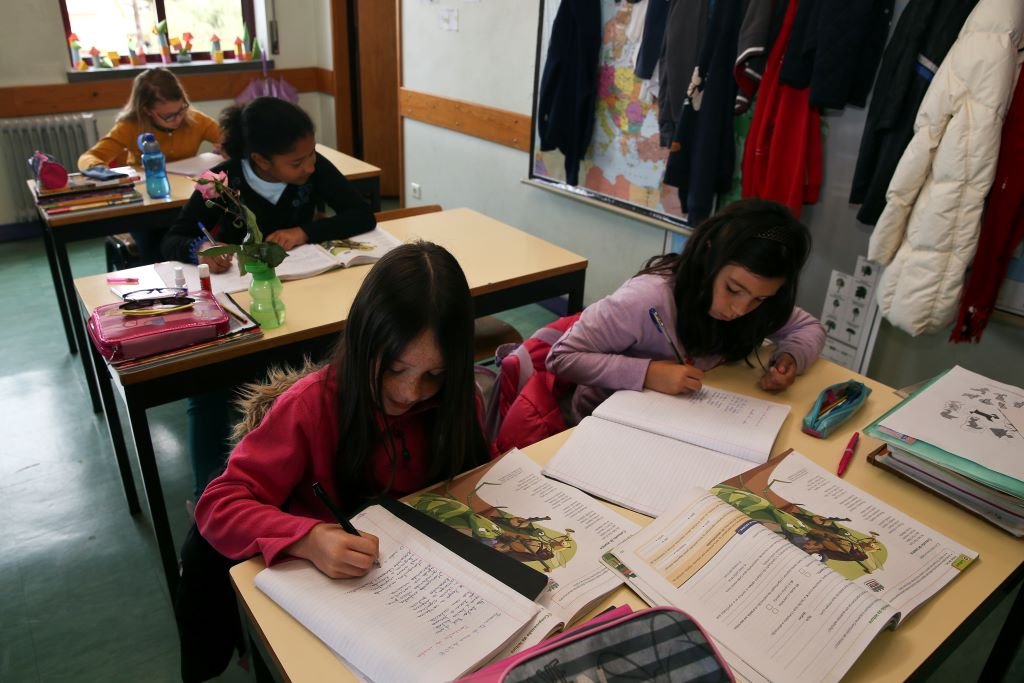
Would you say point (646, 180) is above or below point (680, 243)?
above

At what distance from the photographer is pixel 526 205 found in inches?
148

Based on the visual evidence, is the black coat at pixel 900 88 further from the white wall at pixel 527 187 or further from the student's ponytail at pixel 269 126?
the student's ponytail at pixel 269 126

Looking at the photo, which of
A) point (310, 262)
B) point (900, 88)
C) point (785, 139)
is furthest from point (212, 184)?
point (900, 88)

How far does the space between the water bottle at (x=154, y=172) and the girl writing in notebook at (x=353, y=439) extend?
1868 mm

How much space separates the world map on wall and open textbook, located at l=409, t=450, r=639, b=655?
2.06 meters

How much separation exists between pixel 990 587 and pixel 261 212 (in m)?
2.11

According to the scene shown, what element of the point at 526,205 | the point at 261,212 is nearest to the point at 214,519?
the point at 261,212

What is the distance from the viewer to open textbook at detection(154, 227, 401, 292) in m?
1.94

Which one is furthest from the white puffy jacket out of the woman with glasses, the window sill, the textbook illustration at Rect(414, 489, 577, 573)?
the window sill

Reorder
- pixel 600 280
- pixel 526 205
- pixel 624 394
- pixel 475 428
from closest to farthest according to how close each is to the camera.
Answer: pixel 475 428 → pixel 624 394 → pixel 600 280 → pixel 526 205

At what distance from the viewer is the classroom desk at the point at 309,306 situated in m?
1.58

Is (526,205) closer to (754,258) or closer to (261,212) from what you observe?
(261,212)

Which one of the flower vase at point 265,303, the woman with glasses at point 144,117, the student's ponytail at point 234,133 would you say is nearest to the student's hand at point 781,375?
the flower vase at point 265,303

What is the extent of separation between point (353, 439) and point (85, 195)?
1976mm
